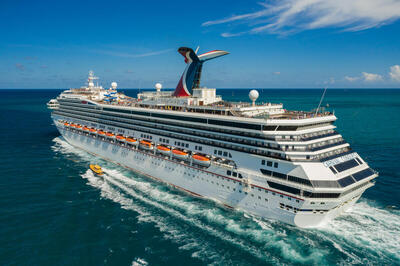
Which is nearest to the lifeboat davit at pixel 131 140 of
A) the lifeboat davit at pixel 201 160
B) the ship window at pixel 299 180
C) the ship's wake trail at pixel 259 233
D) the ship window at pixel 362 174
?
the ship's wake trail at pixel 259 233

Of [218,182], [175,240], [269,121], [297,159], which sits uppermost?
[269,121]

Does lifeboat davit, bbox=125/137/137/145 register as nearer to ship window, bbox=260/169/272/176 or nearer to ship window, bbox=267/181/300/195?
ship window, bbox=260/169/272/176

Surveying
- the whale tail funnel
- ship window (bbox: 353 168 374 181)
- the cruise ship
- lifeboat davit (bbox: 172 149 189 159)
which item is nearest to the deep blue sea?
the cruise ship

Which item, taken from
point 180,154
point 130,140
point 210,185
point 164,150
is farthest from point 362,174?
point 130,140

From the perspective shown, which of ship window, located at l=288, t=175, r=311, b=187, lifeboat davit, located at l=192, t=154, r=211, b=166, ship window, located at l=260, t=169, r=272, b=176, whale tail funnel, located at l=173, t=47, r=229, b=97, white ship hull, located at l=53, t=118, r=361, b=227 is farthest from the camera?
whale tail funnel, located at l=173, t=47, r=229, b=97

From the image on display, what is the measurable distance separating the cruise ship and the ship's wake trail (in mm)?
1655

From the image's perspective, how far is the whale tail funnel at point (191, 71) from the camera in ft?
134

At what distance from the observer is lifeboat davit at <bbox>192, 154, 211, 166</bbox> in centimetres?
3161

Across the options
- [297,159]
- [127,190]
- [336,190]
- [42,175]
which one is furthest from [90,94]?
[336,190]

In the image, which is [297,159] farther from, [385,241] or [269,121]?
[385,241]

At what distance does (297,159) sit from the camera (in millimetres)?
25812

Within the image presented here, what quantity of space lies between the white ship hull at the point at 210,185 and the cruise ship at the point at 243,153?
0.12 meters

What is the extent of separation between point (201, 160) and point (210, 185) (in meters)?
3.59

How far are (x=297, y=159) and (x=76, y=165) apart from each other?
4043 cm
